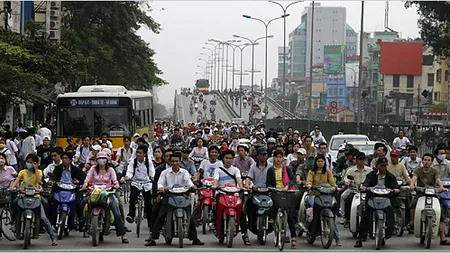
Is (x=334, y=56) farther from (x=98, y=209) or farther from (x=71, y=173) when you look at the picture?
(x=98, y=209)

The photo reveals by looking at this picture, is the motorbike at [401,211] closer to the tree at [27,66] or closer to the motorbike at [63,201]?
the motorbike at [63,201]

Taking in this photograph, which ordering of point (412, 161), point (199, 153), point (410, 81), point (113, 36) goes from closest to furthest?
1. point (412, 161)
2. point (199, 153)
3. point (113, 36)
4. point (410, 81)

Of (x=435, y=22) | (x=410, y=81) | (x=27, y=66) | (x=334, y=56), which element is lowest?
(x=27, y=66)

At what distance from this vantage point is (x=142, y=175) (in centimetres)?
1559

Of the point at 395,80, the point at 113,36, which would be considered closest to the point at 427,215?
the point at 113,36

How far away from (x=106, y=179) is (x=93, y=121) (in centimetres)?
1354

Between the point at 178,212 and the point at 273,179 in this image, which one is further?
the point at 273,179

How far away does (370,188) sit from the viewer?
13.8 m

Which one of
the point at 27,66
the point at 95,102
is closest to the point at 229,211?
the point at 95,102

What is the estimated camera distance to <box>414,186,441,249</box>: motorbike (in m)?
13.8

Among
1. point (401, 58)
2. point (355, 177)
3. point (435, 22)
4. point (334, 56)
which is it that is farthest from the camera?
point (334, 56)

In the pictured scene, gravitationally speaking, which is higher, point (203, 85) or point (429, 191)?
point (203, 85)

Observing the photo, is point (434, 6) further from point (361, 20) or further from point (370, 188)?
point (370, 188)

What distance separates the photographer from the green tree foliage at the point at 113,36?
5594 centimetres
